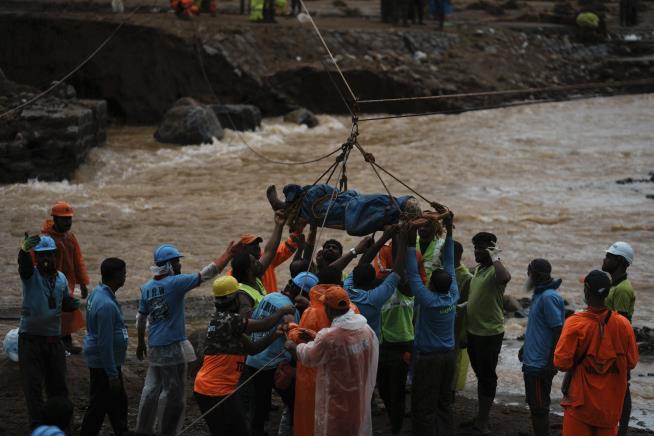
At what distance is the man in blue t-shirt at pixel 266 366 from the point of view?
684 cm

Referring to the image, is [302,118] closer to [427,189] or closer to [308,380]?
[427,189]

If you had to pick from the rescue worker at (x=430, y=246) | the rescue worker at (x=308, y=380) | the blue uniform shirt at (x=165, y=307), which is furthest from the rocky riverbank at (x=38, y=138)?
the rescue worker at (x=308, y=380)

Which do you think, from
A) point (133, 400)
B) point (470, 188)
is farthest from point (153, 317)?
point (470, 188)

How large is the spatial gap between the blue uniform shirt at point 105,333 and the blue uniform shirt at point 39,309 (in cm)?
53

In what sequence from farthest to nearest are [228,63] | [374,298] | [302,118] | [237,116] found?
[228,63] → [302,118] → [237,116] → [374,298]

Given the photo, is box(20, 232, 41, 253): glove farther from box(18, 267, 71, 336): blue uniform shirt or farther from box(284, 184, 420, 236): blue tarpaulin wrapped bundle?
box(284, 184, 420, 236): blue tarpaulin wrapped bundle

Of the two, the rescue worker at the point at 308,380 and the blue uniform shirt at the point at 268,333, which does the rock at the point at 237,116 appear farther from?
the rescue worker at the point at 308,380

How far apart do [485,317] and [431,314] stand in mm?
823

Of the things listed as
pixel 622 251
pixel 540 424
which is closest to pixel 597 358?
pixel 540 424

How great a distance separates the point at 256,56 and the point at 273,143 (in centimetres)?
421

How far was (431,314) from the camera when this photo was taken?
7215mm

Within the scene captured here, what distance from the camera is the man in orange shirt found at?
6.46m

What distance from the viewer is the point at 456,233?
16875 millimetres

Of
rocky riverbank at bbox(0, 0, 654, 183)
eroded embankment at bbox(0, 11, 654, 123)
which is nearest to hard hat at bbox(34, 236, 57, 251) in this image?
rocky riverbank at bbox(0, 0, 654, 183)
